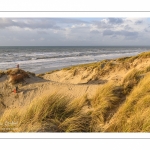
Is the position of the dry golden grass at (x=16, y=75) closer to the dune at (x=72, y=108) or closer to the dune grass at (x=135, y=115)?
the dune at (x=72, y=108)

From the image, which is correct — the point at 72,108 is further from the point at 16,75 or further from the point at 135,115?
the point at 16,75

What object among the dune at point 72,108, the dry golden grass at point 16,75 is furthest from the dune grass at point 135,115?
the dry golden grass at point 16,75

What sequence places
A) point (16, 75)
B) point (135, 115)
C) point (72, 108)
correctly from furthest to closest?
1. point (16, 75)
2. point (72, 108)
3. point (135, 115)

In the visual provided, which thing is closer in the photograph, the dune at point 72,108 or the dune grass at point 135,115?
the dune grass at point 135,115

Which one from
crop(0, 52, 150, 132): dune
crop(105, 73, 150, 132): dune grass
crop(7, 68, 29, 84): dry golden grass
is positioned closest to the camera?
crop(105, 73, 150, 132): dune grass

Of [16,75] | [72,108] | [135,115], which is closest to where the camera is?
[135,115]

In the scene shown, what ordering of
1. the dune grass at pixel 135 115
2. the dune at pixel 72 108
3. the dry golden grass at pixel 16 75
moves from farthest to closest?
the dry golden grass at pixel 16 75, the dune at pixel 72 108, the dune grass at pixel 135 115

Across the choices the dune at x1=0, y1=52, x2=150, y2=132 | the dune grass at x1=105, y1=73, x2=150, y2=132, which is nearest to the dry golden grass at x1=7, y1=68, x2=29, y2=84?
the dune at x1=0, y1=52, x2=150, y2=132

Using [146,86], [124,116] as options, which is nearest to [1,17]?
[124,116]

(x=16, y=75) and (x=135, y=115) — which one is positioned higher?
(x=16, y=75)

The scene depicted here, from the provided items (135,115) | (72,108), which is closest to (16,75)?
(72,108)

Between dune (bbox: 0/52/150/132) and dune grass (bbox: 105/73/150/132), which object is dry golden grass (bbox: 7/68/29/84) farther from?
dune grass (bbox: 105/73/150/132)

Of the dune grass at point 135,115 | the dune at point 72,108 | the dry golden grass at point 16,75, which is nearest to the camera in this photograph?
the dune grass at point 135,115

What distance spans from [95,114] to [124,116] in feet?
1.83
